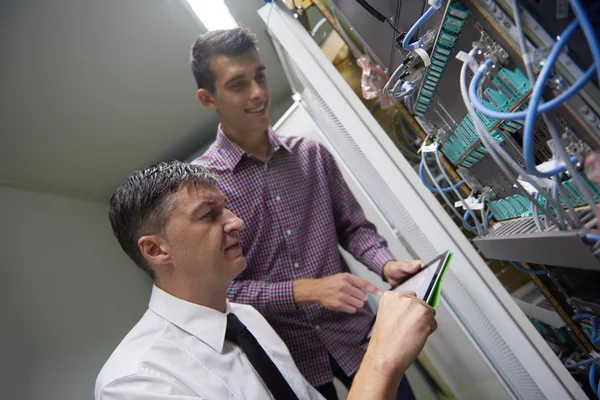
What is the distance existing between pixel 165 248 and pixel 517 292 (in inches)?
53.0

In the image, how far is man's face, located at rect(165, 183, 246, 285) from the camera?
0.92 metres

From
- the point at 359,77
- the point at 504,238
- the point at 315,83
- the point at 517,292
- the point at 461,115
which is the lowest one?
the point at 517,292

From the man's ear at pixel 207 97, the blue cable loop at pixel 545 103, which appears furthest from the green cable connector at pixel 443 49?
the man's ear at pixel 207 97

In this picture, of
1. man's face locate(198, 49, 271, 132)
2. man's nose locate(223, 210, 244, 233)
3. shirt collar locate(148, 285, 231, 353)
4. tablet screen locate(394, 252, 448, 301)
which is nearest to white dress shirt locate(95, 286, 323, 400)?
shirt collar locate(148, 285, 231, 353)

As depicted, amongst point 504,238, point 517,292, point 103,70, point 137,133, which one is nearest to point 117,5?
point 103,70

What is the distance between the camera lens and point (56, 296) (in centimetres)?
165

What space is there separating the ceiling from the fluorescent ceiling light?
0.44 feet

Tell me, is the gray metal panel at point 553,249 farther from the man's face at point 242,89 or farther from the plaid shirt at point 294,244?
the man's face at point 242,89

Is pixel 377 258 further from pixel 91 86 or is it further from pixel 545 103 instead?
pixel 91 86

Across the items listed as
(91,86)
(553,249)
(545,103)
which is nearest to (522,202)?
(553,249)

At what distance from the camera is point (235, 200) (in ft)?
4.13

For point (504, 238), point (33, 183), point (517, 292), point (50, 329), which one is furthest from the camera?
point (33, 183)

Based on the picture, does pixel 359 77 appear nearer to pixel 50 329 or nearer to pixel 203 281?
pixel 203 281

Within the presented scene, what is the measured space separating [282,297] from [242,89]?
2.49 ft
